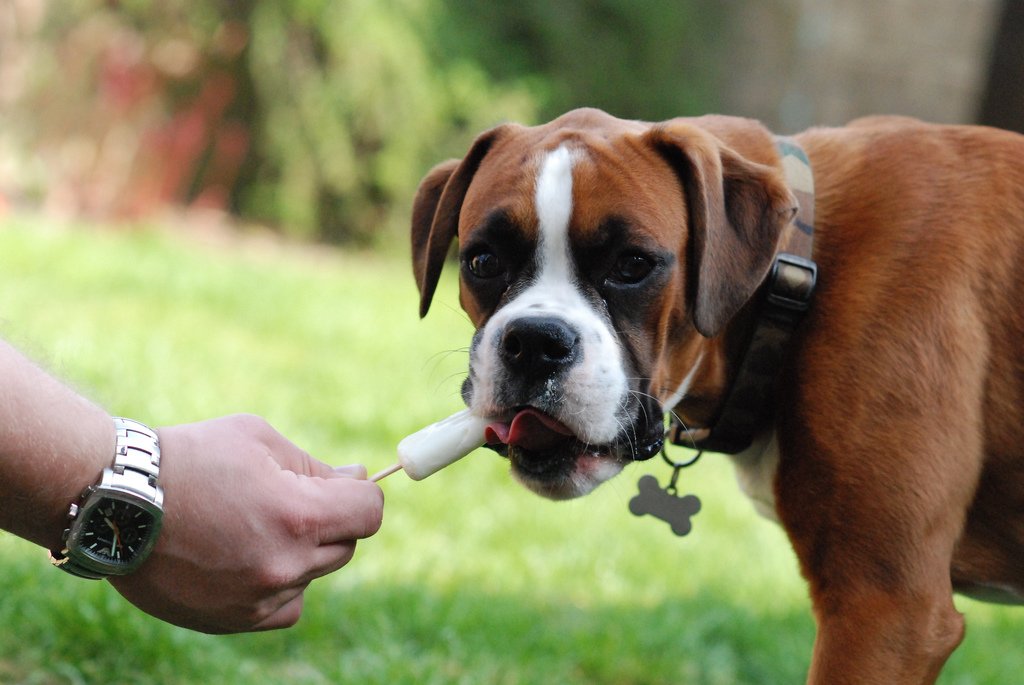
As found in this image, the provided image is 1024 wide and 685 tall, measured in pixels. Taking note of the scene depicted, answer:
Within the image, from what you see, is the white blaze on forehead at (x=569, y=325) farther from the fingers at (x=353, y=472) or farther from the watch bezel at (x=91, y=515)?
the watch bezel at (x=91, y=515)

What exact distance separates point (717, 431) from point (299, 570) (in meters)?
1.31

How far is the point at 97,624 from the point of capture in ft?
11.7

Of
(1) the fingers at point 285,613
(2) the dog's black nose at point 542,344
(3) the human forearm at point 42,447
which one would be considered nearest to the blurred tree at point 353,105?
(2) the dog's black nose at point 542,344

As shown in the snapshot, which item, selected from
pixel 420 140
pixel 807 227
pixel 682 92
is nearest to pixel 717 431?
pixel 807 227

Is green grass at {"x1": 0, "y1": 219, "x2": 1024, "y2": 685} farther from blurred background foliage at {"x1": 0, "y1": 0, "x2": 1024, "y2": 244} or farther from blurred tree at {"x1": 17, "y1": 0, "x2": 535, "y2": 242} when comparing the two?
blurred background foliage at {"x1": 0, "y1": 0, "x2": 1024, "y2": 244}

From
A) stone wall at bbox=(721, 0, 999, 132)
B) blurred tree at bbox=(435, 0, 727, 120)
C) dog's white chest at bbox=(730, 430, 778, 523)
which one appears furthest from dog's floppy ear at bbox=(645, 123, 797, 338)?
stone wall at bbox=(721, 0, 999, 132)

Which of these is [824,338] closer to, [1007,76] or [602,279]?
[602,279]

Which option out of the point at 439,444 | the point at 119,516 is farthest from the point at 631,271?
the point at 119,516

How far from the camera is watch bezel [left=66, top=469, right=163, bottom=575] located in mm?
2244

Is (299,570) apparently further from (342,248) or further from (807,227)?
(342,248)

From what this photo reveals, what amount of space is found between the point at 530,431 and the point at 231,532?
92cm

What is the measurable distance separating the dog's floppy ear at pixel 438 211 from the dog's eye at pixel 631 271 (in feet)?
2.14

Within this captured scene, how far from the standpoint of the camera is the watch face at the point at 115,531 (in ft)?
7.41

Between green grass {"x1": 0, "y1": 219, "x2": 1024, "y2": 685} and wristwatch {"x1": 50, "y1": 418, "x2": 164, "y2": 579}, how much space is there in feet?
1.30
